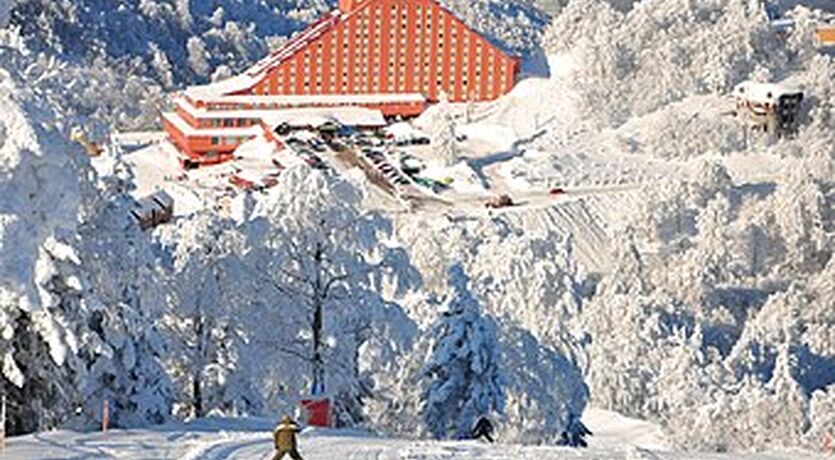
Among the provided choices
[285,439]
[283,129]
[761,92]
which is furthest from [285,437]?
[283,129]

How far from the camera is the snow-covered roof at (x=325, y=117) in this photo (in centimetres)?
6150

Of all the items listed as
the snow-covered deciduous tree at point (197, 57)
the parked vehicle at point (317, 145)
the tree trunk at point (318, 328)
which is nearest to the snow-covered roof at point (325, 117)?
the parked vehicle at point (317, 145)

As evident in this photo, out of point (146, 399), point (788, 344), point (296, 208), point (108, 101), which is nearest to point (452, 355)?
point (296, 208)

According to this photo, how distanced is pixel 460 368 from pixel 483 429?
2.93 feet

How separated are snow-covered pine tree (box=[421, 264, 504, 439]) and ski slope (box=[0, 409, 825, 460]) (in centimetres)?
367

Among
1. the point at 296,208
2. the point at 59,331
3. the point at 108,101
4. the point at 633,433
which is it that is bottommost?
the point at 633,433

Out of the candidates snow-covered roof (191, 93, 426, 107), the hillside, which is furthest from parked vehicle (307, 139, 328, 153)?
snow-covered roof (191, 93, 426, 107)

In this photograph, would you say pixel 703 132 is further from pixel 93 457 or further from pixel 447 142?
pixel 93 457

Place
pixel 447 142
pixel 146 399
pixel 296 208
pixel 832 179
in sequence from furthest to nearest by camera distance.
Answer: pixel 447 142, pixel 832 179, pixel 296 208, pixel 146 399

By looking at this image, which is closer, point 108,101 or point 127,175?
point 127,175

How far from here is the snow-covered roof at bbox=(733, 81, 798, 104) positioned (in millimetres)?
56656

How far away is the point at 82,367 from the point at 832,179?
35.3 meters

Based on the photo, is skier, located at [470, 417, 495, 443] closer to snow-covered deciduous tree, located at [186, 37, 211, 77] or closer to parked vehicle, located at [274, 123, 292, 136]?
parked vehicle, located at [274, 123, 292, 136]

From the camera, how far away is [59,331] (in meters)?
18.4
